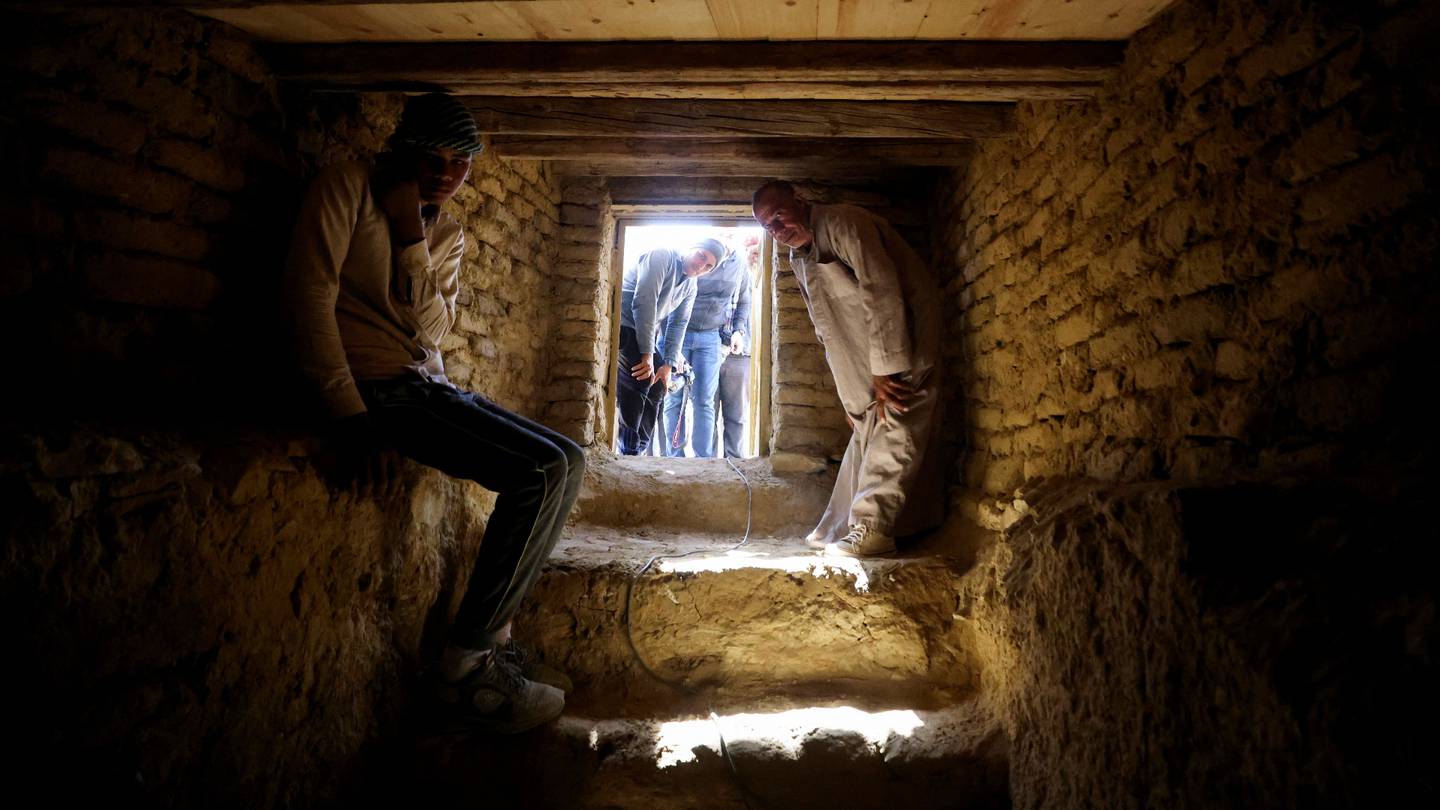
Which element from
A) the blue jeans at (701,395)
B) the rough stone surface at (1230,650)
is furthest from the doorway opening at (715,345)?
Answer: the rough stone surface at (1230,650)

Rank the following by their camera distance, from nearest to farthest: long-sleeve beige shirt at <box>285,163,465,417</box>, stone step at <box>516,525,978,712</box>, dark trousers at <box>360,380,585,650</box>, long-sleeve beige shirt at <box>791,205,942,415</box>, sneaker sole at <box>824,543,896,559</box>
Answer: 1. long-sleeve beige shirt at <box>285,163,465,417</box>
2. dark trousers at <box>360,380,585,650</box>
3. stone step at <box>516,525,978,712</box>
4. sneaker sole at <box>824,543,896,559</box>
5. long-sleeve beige shirt at <box>791,205,942,415</box>

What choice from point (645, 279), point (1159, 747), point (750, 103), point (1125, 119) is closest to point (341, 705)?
point (1159, 747)

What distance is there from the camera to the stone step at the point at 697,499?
3.53 meters

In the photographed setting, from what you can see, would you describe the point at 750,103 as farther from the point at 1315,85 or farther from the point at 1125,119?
the point at 1315,85

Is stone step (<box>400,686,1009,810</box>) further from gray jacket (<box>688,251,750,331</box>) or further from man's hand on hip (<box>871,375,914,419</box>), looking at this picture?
gray jacket (<box>688,251,750,331</box>)

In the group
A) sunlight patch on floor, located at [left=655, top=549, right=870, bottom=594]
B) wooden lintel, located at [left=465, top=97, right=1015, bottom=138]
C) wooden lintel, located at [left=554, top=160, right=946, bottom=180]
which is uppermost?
wooden lintel, located at [left=554, top=160, right=946, bottom=180]

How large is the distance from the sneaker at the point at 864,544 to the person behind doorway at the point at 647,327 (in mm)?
2326

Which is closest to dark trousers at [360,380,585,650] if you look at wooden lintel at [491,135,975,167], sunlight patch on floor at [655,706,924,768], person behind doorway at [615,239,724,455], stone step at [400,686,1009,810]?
stone step at [400,686,1009,810]

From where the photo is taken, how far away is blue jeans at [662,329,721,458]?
18.1 ft

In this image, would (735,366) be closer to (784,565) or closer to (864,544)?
(864,544)

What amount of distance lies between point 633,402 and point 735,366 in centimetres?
138

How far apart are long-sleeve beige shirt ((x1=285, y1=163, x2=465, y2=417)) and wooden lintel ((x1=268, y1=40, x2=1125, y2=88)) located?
15.5 inches

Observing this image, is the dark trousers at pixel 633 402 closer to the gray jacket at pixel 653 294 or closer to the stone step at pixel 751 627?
the gray jacket at pixel 653 294

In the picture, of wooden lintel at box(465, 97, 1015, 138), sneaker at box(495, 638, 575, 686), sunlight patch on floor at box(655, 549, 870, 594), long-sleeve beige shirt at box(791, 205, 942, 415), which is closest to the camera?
sneaker at box(495, 638, 575, 686)
